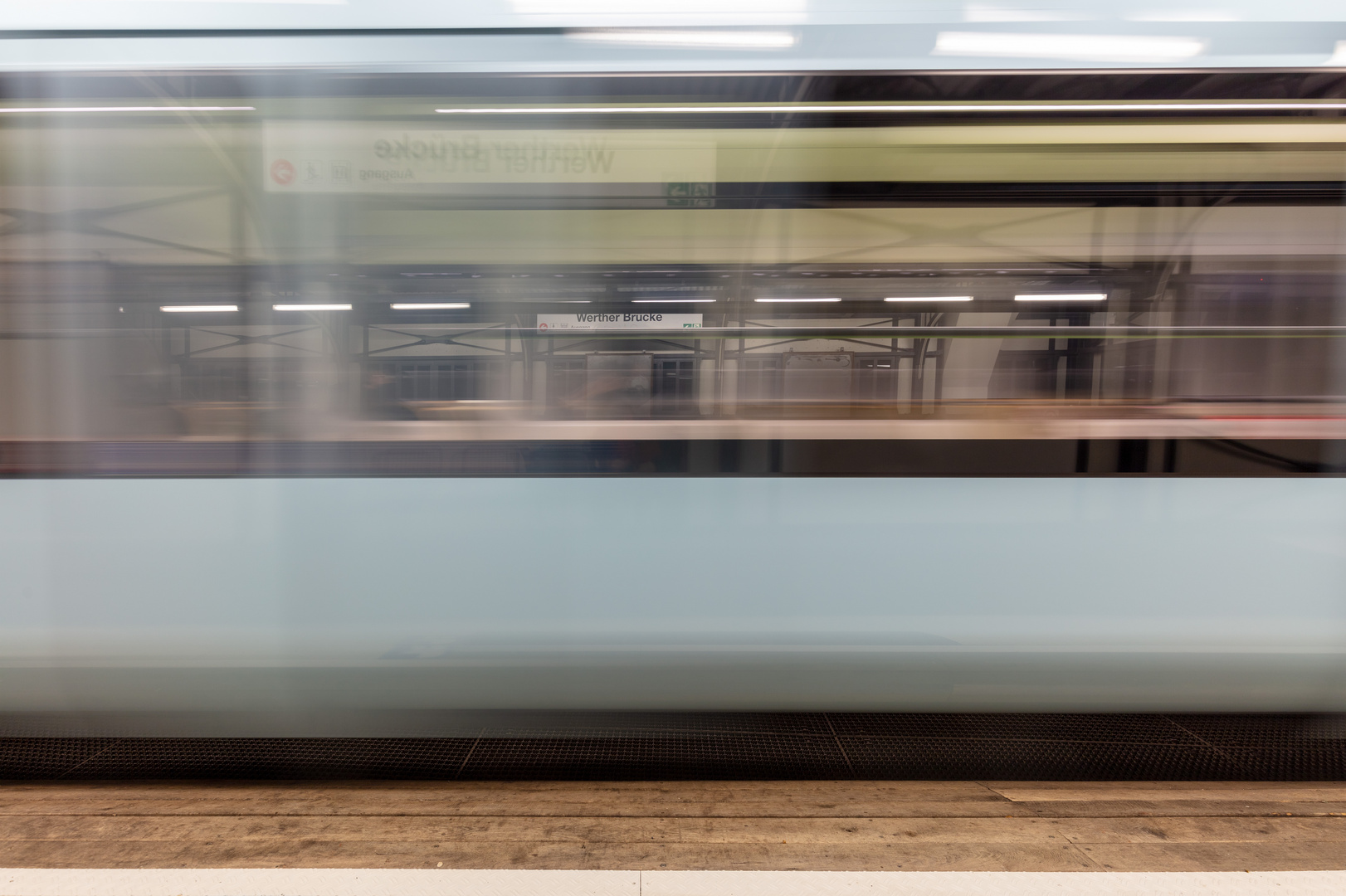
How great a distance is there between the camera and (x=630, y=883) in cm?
174

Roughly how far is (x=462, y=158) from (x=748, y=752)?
2.27m

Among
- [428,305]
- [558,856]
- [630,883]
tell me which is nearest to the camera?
[630,883]

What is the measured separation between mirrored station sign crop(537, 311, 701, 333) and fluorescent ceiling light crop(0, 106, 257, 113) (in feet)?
3.48

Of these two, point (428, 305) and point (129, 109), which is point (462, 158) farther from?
point (129, 109)

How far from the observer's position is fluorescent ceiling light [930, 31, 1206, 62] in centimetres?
194

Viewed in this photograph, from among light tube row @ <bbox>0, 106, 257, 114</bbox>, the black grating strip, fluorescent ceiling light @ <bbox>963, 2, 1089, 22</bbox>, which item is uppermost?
fluorescent ceiling light @ <bbox>963, 2, 1089, 22</bbox>

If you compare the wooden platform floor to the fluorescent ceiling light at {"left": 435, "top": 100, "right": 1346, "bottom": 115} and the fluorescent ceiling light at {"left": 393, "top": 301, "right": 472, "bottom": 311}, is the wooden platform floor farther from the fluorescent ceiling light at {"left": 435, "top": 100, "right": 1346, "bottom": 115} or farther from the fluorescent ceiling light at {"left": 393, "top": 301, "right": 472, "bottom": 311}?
the fluorescent ceiling light at {"left": 435, "top": 100, "right": 1346, "bottom": 115}

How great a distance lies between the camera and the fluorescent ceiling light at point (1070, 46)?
1937 mm

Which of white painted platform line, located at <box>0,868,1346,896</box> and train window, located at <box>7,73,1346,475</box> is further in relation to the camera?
train window, located at <box>7,73,1346,475</box>

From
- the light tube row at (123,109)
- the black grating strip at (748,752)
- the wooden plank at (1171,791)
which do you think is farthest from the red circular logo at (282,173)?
the wooden plank at (1171,791)

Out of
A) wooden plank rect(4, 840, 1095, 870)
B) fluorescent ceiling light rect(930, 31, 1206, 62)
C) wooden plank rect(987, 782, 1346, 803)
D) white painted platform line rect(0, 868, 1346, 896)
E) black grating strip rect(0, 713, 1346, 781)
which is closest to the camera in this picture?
white painted platform line rect(0, 868, 1346, 896)

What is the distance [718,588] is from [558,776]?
0.96m

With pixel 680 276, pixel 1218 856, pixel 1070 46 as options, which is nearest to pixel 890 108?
pixel 1070 46

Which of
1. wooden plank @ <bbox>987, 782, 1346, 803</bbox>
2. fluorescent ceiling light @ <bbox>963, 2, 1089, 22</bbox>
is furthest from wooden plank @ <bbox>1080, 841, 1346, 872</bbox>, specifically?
fluorescent ceiling light @ <bbox>963, 2, 1089, 22</bbox>
